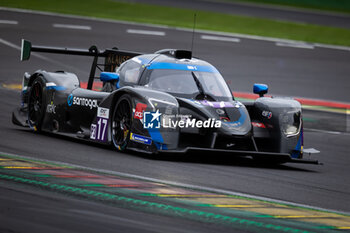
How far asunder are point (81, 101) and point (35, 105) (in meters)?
1.35

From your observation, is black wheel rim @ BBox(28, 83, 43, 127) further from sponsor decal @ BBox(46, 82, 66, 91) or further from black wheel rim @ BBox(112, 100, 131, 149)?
black wheel rim @ BBox(112, 100, 131, 149)

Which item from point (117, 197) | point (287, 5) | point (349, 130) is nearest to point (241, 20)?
point (287, 5)

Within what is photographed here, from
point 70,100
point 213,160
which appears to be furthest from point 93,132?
point 213,160

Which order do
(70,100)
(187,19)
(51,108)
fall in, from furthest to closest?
(187,19)
(51,108)
(70,100)

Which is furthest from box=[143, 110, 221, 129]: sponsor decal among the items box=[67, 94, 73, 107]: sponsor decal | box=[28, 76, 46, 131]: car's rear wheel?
box=[28, 76, 46, 131]: car's rear wheel

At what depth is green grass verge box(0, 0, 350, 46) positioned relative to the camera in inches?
1174

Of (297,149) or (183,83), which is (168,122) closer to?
(183,83)

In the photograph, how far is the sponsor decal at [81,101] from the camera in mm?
11154

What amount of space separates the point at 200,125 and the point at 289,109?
65.2 inches

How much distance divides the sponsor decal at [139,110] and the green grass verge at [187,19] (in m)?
19.5

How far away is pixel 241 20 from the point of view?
33.2 m

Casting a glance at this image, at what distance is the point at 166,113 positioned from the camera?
991cm

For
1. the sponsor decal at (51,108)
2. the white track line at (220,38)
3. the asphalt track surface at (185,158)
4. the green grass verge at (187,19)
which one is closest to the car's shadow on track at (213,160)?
the asphalt track surface at (185,158)

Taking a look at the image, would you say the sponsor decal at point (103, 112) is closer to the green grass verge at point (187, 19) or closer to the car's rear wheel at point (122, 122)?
the car's rear wheel at point (122, 122)
